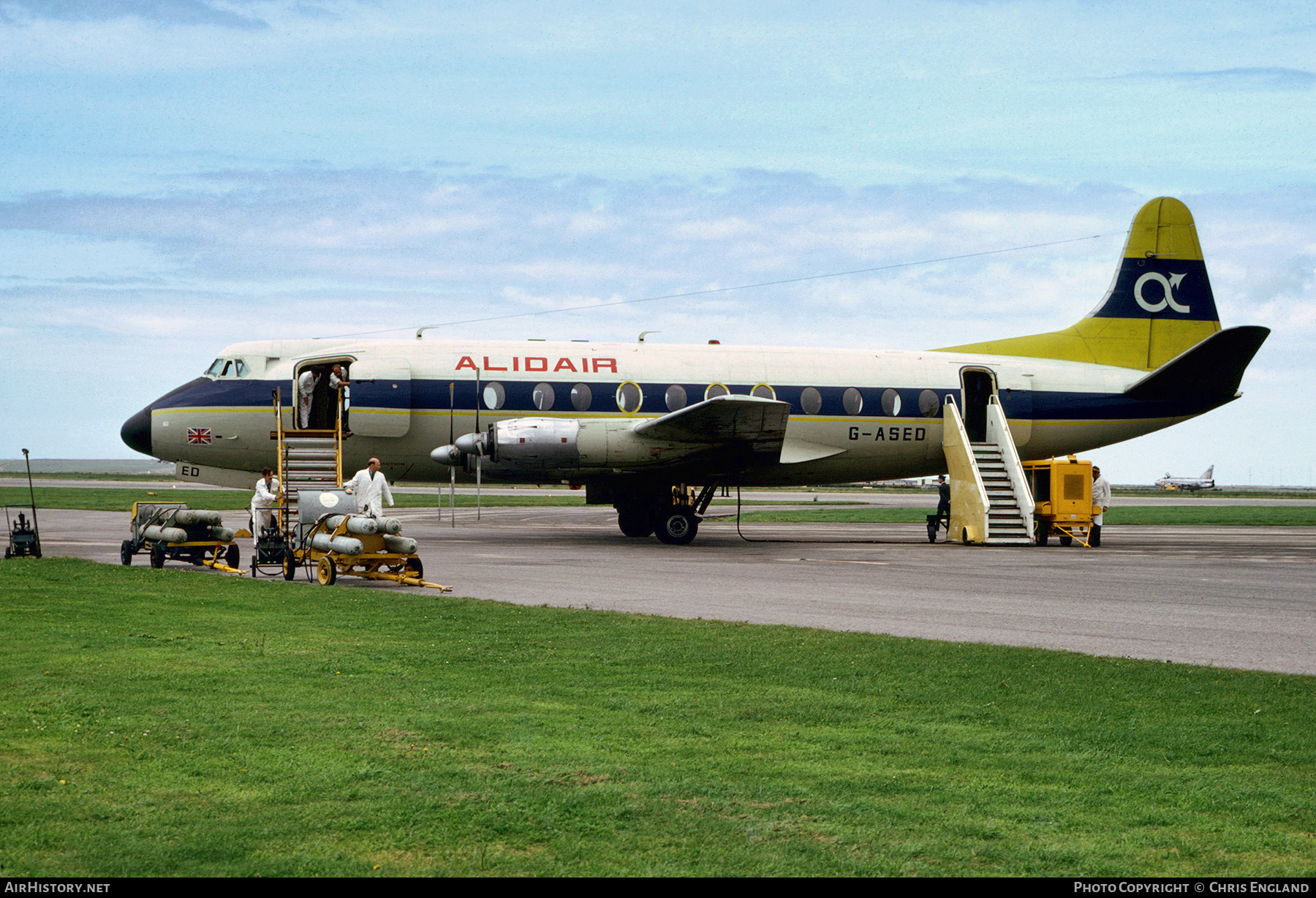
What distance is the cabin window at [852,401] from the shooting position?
29.1 metres

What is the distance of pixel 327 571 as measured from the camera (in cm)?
1697

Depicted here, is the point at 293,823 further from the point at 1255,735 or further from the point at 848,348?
the point at 848,348

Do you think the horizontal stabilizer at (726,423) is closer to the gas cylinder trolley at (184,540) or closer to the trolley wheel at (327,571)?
the gas cylinder trolley at (184,540)

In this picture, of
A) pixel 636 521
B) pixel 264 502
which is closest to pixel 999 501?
pixel 636 521

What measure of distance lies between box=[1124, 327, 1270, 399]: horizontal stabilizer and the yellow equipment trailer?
3570 millimetres

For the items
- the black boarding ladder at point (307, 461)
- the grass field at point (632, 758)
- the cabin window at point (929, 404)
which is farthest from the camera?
the cabin window at point (929, 404)

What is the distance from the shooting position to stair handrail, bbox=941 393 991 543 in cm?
2803

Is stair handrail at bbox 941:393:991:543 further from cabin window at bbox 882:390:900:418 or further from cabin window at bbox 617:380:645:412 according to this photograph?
cabin window at bbox 617:380:645:412

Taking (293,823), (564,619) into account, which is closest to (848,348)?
(564,619)

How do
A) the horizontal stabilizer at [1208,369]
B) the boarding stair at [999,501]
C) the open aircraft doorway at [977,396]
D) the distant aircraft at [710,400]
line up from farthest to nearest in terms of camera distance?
the open aircraft doorway at [977,396], the horizontal stabilizer at [1208,369], the boarding stair at [999,501], the distant aircraft at [710,400]

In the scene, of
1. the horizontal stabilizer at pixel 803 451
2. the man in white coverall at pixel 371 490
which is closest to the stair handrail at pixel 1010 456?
the horizontal stabilizer at pixel 803 451

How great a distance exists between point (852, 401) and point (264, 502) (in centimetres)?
1520

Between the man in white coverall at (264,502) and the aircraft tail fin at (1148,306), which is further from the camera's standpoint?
the aircraft tail fin at (1148,306)

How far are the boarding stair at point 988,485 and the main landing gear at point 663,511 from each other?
638cm
